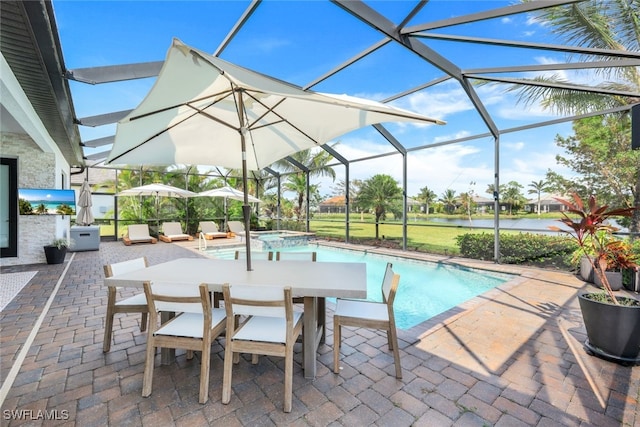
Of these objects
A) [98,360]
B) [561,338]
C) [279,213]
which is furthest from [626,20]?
[279,213]

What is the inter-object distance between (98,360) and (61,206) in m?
7.00

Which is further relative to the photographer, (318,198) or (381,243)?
(318,198)

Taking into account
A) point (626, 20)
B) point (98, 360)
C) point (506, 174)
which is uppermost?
point (626, 20)

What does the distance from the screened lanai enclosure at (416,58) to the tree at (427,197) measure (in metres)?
3.39

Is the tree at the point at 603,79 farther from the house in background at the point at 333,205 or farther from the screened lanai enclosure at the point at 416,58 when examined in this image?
the house in background at the point at 333,205

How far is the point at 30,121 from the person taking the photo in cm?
532

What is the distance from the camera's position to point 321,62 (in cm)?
586

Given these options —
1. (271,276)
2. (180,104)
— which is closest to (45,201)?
(180,104)

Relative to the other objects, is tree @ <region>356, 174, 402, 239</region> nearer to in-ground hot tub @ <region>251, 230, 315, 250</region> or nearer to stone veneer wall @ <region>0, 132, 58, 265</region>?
in-ground hot tub @ <region>251, 230, 315, 250</region>

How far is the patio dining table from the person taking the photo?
2219 millimetres

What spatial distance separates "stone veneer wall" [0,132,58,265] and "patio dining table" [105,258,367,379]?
22.7 feet

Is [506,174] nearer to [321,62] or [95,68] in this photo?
[321,62]

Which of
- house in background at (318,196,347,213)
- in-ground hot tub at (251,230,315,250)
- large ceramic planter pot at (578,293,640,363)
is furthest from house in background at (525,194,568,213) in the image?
in-ground hot tub at (251,230,315,250)

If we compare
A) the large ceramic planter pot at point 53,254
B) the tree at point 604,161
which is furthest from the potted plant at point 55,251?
the tree at point 604,161
